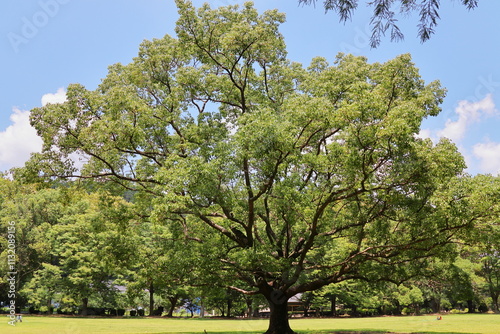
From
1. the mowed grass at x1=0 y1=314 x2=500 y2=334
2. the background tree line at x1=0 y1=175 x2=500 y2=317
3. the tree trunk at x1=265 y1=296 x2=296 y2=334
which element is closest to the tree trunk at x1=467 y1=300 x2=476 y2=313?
the background tree line at x1=0 y1=175 x2=500 y2=317

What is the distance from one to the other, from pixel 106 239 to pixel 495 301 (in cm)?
5130

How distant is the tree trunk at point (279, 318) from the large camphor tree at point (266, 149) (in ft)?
0.16

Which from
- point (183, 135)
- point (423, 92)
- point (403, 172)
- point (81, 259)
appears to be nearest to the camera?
point (403, 172)

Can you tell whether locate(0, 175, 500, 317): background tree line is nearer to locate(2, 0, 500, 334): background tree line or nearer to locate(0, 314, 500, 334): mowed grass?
locate(2, 0, 500, 334): background tree line

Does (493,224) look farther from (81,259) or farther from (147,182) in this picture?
(81,259)

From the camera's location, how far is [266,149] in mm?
13008

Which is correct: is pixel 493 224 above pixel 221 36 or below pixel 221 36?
below

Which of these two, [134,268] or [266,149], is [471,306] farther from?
[266,149]

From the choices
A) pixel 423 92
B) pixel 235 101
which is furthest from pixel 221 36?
pixel 423 92

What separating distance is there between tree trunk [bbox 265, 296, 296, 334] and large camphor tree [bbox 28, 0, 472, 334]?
0.05 meters

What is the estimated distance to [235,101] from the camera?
18000 millimetres

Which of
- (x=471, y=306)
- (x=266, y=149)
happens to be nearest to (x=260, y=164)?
(x=266, y=149)

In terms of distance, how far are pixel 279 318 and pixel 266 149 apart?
9.08 meters

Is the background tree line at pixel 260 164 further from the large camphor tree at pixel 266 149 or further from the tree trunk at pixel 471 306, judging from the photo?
the tree trunk at pixel 471 306
